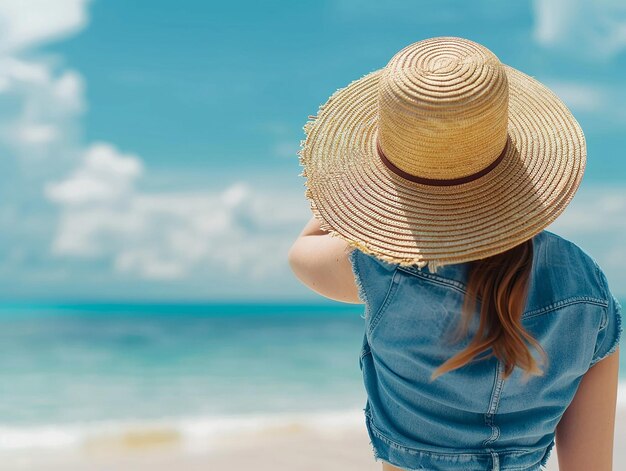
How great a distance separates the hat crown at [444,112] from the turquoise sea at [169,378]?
10.5 feet

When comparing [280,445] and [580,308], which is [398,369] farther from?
[280,445]

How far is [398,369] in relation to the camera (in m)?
1.13

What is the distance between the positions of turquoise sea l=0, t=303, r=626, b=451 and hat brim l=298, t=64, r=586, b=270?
3.07 meters

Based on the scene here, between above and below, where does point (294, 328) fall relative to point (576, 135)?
above

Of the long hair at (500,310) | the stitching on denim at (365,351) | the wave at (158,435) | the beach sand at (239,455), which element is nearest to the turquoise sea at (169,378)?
the wave at (158,435)

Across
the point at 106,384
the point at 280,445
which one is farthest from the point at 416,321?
the point at 106,384

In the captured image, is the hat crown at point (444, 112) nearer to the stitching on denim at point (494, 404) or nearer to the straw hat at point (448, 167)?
the straw hat at point (448, 167)

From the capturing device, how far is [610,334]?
1.16 metres

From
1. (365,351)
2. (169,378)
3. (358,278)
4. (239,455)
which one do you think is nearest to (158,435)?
(239,455)

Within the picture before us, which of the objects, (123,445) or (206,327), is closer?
(123,445)

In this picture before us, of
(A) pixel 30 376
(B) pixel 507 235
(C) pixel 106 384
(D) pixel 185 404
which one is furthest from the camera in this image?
(A) pixel 30 376

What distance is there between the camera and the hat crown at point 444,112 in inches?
41.6

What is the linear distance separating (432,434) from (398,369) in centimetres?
11

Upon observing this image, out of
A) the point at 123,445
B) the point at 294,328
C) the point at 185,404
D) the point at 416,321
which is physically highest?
the point at 294,328
